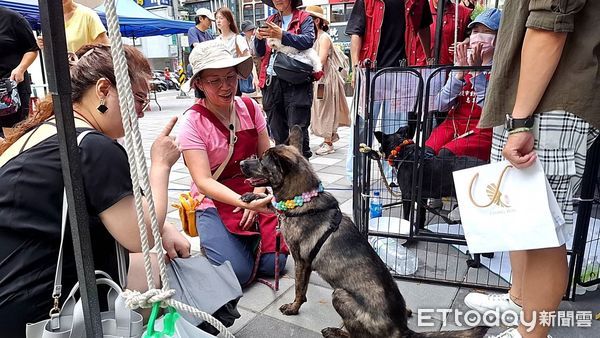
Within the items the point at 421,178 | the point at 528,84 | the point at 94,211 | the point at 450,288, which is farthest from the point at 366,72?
the point at 94,211

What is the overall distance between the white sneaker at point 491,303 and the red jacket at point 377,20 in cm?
264

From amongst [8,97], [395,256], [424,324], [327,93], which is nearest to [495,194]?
[424,324]

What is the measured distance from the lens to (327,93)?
21.0ft

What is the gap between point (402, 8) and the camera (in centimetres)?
425

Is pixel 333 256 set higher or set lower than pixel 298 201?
lower

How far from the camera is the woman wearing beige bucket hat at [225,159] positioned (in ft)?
8.69

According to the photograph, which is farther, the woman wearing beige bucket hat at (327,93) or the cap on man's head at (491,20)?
the woman wearing beige bucket hat at (327,93)

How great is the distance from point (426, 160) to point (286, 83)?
2490 millimetres

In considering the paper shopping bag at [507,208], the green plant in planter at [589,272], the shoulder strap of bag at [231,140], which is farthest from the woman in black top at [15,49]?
the green plant in planter at [589,272]

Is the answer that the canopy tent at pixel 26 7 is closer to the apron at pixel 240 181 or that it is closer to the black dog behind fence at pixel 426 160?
the apron at pixel 240 181

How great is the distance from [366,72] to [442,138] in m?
0.90

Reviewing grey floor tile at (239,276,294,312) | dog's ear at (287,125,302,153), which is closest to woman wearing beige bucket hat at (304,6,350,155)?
dog's ear at (287,125,302,153)

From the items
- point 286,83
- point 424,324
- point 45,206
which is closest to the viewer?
point 45,206

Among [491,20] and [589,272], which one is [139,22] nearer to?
[491,20]
